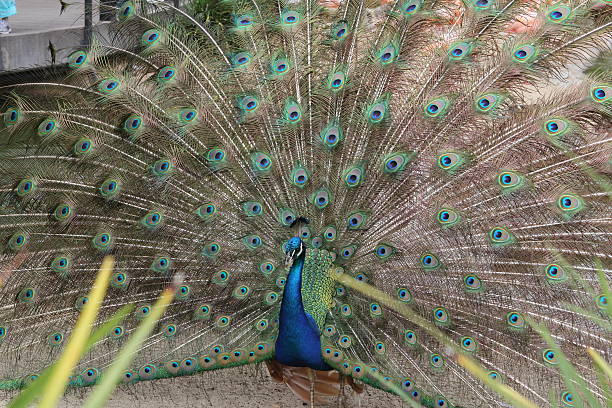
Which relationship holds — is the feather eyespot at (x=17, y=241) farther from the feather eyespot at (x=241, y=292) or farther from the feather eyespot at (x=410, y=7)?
the feather eyespot at (x=410, y=7)

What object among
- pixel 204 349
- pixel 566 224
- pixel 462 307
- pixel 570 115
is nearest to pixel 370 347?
pixel 462 307

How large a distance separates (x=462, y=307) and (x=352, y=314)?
0.55m

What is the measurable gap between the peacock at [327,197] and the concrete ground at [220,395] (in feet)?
1.65

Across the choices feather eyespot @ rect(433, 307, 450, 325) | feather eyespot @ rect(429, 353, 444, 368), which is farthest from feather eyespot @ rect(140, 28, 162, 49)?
feather eyespot @ rect(429, 353, 444, 368)

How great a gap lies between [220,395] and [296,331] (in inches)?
40.0

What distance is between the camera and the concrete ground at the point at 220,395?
4004 millimetres

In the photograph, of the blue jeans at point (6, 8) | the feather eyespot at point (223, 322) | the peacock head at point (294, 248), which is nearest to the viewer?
the peacock head at point (294, 248)

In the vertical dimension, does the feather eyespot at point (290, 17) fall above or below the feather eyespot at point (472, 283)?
above

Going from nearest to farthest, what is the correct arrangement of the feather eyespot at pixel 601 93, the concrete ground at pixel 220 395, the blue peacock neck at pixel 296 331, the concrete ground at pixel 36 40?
the feather eyespot at pixel 601 93 < the blue peacock neck at pixel 296 331 < the concrete ground at pixel 220 395 < the concrete ground at pixel 36 40

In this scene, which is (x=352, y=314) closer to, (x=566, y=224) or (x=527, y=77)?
(x=566, y=224)

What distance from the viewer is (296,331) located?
3375 mm

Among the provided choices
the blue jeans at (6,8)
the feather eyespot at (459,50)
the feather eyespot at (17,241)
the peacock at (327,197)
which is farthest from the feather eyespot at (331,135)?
the blue jeans at (6,8)

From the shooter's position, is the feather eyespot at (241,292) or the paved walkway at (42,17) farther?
the paved walkway at (42,17)

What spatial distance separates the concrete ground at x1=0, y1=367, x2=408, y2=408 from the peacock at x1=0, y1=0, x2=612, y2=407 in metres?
0.50
